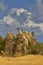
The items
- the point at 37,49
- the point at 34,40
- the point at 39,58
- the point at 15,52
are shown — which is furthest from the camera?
the point at 34,40

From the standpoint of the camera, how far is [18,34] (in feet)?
169

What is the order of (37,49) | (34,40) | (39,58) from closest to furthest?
(39,58) → (37,49) → (34,40)

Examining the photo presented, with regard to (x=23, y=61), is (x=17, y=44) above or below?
above

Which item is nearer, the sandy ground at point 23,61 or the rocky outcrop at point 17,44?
the sandy ground at point 23,61

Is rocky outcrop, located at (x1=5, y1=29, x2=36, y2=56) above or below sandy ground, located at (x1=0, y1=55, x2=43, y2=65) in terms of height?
above

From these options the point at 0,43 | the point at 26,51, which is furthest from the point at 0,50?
the point at 26,51

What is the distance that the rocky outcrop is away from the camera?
165 ft

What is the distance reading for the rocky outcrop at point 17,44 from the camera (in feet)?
165

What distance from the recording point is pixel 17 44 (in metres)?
51.2

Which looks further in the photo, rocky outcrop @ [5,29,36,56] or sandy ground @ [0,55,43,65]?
rocky outcrop @ [5,29,36,56]

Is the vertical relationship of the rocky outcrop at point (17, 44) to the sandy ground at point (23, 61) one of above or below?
above

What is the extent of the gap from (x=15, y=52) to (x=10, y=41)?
3.52 meters

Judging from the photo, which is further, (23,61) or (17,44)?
(17,44)

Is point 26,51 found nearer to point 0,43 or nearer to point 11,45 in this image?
point 11,45
